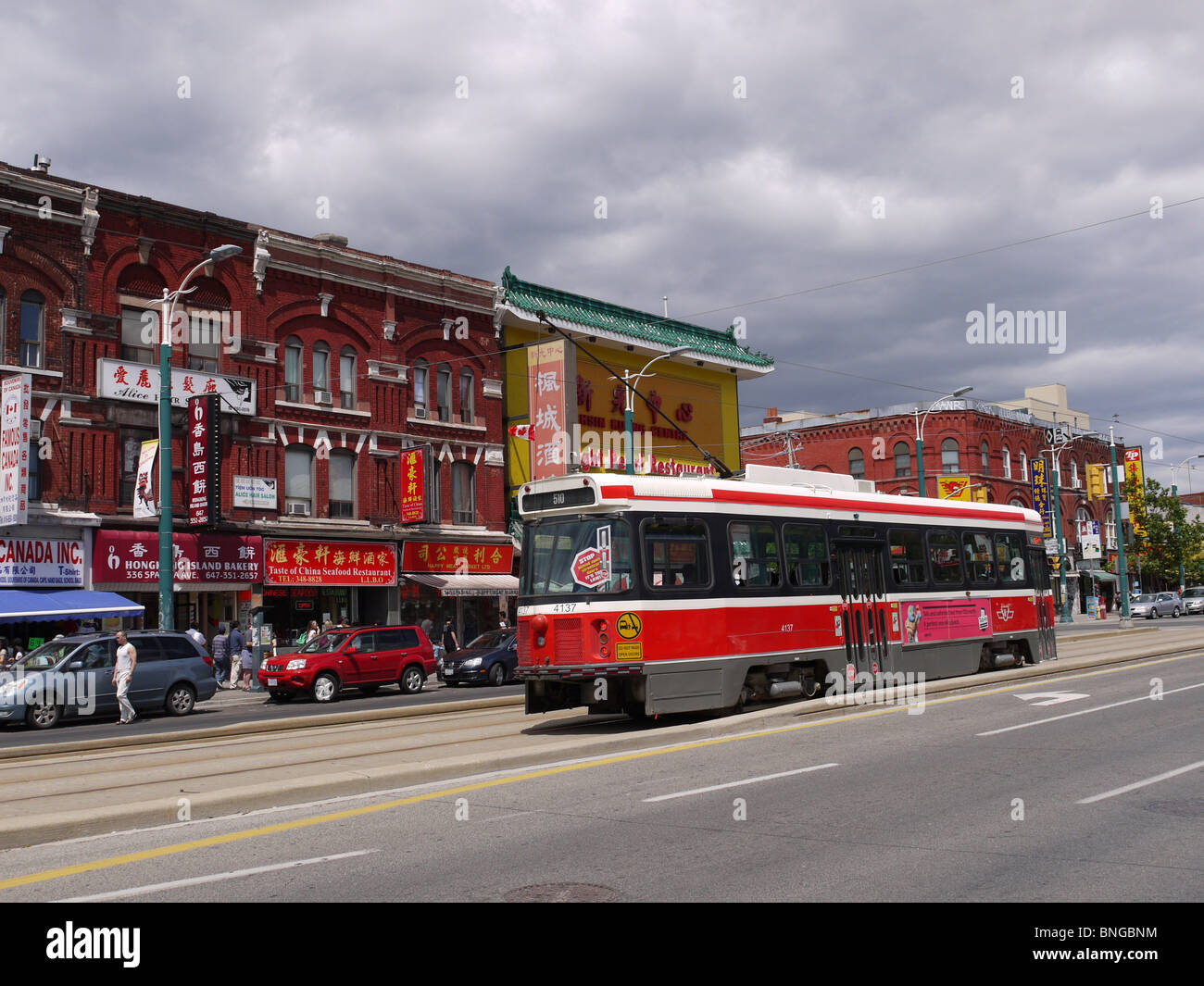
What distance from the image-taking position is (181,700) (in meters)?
21.6

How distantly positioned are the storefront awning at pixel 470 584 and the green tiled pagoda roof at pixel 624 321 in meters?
9.48

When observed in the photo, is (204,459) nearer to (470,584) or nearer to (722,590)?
(470,584)

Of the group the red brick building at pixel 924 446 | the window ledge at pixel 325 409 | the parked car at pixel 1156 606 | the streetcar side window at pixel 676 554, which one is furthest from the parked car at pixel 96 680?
the parked car at pixel 1156 606

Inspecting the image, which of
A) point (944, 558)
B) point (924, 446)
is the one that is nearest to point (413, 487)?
point (944, 558)

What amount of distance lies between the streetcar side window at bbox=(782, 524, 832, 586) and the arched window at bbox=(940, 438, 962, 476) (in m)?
49.3

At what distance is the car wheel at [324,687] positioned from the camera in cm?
2423

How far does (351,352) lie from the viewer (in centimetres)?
3484

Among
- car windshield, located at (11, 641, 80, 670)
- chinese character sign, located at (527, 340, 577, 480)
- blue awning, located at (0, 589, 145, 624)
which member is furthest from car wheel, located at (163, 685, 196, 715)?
chinese character sign, located at (527, 340, 577, 480)

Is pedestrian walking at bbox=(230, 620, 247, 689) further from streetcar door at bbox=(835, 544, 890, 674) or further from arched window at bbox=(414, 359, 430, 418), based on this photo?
streetcar door at bbox=(835, 544, 890, 674)

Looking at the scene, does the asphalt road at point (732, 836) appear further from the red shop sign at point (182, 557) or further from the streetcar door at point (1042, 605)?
the red shop sign at point (182, 557)

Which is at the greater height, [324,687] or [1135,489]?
[1135,489]

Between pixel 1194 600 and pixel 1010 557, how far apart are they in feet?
154

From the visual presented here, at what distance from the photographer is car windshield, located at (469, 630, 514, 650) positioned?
28.0m
